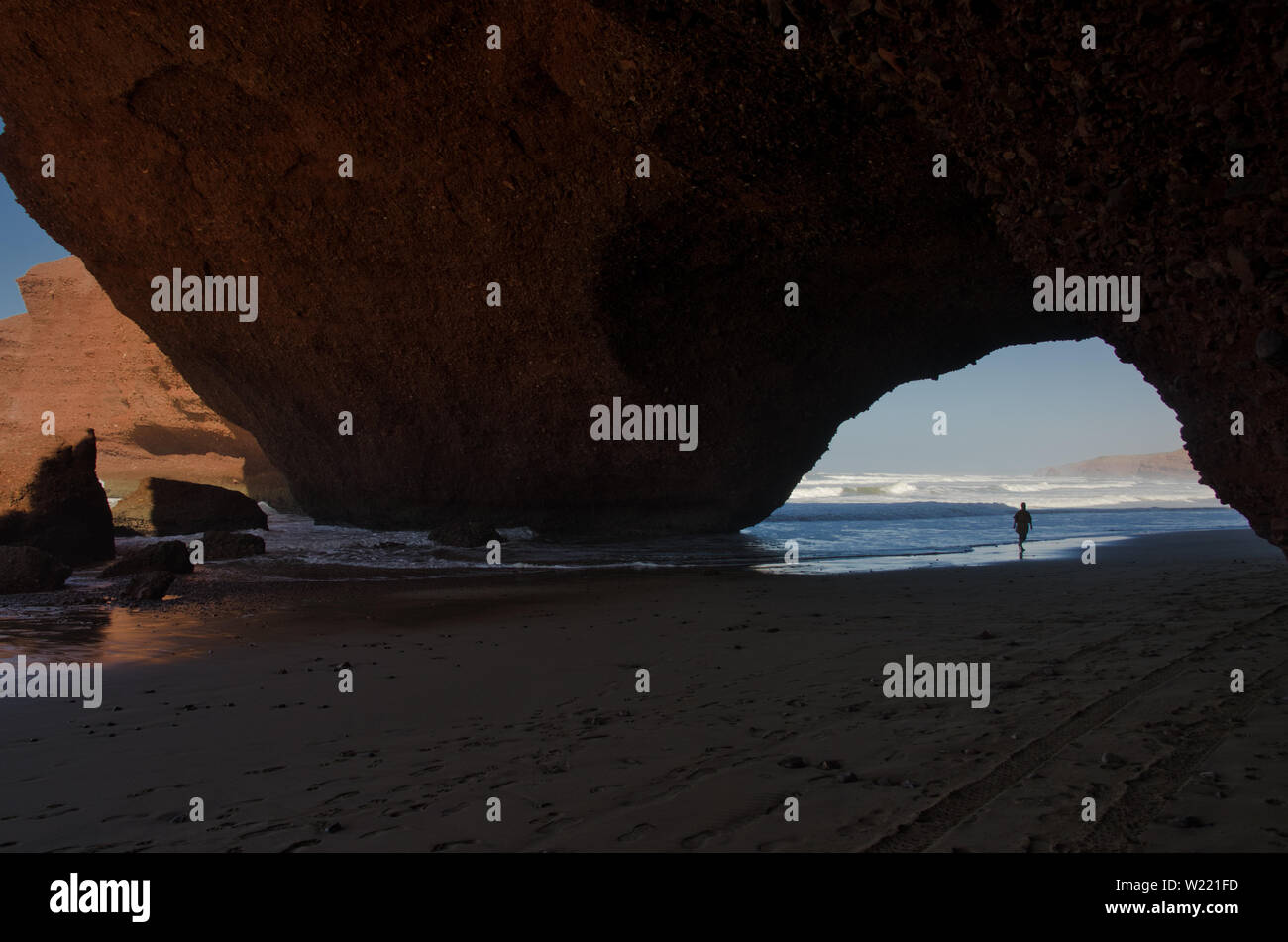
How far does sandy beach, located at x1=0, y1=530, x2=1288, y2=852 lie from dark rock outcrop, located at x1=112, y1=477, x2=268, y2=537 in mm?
9690

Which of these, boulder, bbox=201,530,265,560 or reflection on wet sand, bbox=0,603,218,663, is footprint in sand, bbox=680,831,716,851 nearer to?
reflection on wet sand, bbox=0,603,218,663

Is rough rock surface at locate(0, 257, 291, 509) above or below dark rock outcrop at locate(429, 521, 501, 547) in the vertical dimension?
above

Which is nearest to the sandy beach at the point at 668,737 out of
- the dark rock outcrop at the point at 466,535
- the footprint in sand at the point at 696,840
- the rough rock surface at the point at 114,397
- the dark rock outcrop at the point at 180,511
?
the footprint in sand at the point at 696,840

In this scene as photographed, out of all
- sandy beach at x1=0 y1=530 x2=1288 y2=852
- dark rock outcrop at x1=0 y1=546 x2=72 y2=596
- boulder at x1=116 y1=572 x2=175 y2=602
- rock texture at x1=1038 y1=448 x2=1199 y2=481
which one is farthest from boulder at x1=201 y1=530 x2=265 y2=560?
rock texture at x1=1038 y1=448 x2=1199 y2=481

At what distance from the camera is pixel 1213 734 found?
309 centimetres

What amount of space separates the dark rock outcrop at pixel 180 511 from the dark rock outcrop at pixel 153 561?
5.65 metres

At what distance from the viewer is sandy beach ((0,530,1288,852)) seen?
93.7 inches

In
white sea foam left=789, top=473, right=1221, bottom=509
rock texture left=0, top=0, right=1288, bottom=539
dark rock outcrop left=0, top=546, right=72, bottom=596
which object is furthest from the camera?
white sea foam left=789, top=473, right=1221, bottom=509

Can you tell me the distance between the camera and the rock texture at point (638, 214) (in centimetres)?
360

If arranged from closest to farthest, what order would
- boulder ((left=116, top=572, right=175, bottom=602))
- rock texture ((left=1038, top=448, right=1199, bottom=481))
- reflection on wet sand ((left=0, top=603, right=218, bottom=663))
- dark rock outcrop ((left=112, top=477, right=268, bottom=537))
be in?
reflection on wet sand ((left=0, top=603, right=218, bottom=663)), boulder ((left=116, top=572, right=175, bottom=602)), dark rock outcrop ((left=112, top=477, right=268, bottom=537)), rock texture ((left=1038, top=448, right=1199, bottom=481))

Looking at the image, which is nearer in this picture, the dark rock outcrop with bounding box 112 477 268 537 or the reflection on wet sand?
the reflection on wet sand

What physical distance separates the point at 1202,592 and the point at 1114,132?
565 cm

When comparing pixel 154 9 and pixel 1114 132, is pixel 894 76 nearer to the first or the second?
pixel 1114 132
